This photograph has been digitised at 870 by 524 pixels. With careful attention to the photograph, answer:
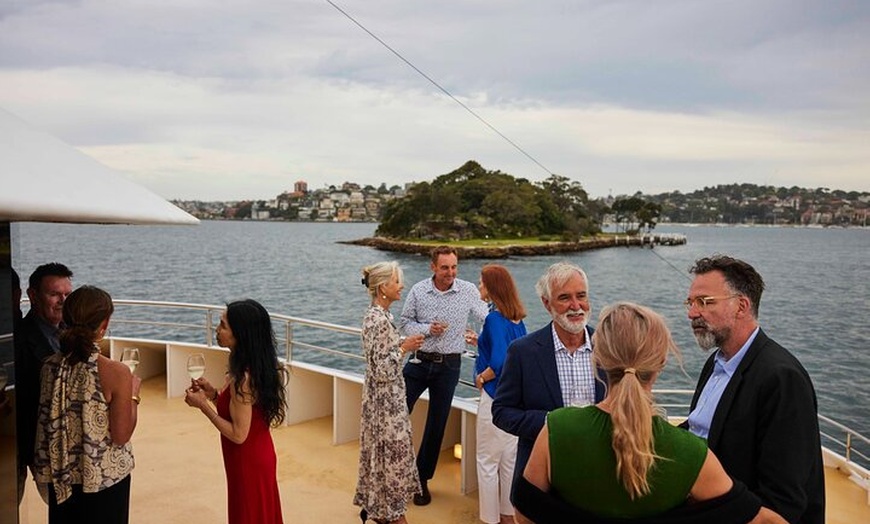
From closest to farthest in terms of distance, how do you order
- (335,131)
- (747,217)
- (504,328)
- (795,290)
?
(504,328), (795,290), (747,217), (335,131)

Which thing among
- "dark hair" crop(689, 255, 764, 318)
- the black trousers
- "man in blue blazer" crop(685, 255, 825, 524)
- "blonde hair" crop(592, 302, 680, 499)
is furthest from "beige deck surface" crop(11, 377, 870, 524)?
"blonde hair" crop(592, 302, 680, 499)

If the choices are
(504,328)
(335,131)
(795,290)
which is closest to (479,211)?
(335,131)

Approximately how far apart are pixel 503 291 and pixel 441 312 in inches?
26.6

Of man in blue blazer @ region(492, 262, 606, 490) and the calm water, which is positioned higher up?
man in blue blazer @ region(492, 262, 606, 490)

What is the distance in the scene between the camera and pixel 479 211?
69312 mm

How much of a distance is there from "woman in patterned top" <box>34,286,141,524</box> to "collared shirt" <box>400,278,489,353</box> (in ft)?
6.13

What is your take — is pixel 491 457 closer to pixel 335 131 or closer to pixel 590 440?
pixel 590 440

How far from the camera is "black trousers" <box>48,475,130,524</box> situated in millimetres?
2215

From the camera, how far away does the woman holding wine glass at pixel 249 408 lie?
7.61 feet

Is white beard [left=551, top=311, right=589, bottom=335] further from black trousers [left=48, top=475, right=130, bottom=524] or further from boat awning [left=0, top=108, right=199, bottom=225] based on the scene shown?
black trousers [left=48, top=475, right=130, bottom=524]

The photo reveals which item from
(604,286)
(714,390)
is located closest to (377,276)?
(714,390)

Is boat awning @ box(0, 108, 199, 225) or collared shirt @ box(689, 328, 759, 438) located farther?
collared shirt @ box(689, 328, 759, 438)

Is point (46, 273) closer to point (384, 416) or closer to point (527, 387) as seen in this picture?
point (384, 416)

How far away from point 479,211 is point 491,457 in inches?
2619
